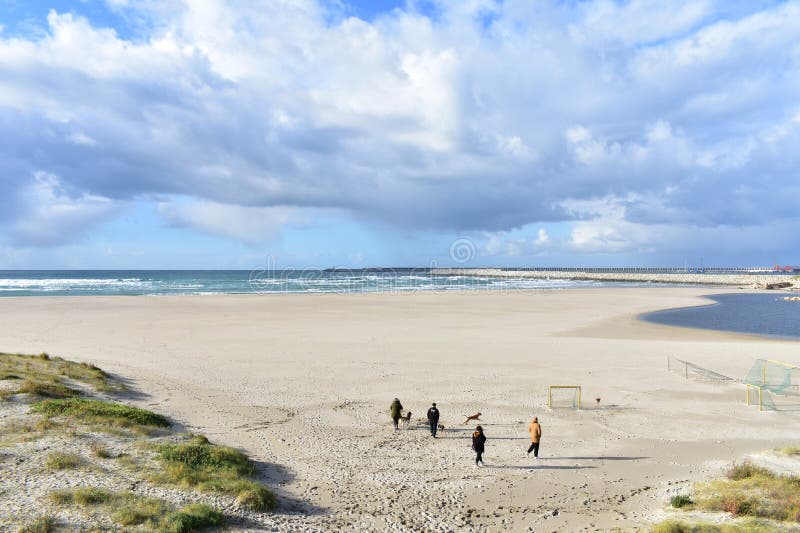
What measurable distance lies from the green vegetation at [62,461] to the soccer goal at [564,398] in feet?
47.4

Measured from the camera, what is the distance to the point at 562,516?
1030 centimetres

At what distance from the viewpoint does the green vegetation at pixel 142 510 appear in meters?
8.53

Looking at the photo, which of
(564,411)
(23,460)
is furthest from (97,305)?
(564,411)

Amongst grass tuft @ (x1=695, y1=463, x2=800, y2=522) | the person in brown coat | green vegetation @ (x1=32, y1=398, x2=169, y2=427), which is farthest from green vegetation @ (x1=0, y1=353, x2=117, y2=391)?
grass tuft @ (x1=695, y1=463, x2=800, y2=522)

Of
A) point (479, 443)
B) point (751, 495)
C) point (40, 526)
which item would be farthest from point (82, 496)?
point (751, 495)

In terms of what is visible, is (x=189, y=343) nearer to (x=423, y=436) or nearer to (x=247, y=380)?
(x=247, y=380)

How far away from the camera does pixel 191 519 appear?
8664 millimetres

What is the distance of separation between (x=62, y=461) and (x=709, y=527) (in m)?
13.5

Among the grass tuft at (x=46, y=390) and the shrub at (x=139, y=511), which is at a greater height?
the grass tuft at (x=46, y=390)

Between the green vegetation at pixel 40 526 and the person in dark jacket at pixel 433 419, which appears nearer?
the green vegetation at pixel 40 526

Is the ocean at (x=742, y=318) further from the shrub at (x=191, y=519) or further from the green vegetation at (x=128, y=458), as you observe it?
the shrub at (x=191, y=519)

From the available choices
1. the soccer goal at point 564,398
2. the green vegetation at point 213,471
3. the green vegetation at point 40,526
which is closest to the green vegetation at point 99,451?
the green vegetation at point 213,471

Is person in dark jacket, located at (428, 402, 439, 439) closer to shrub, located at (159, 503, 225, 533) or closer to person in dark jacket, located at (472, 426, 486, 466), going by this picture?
person in dark jacket, located at (472, 426, 486, 466)

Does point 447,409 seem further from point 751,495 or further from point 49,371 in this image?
point 49,371
